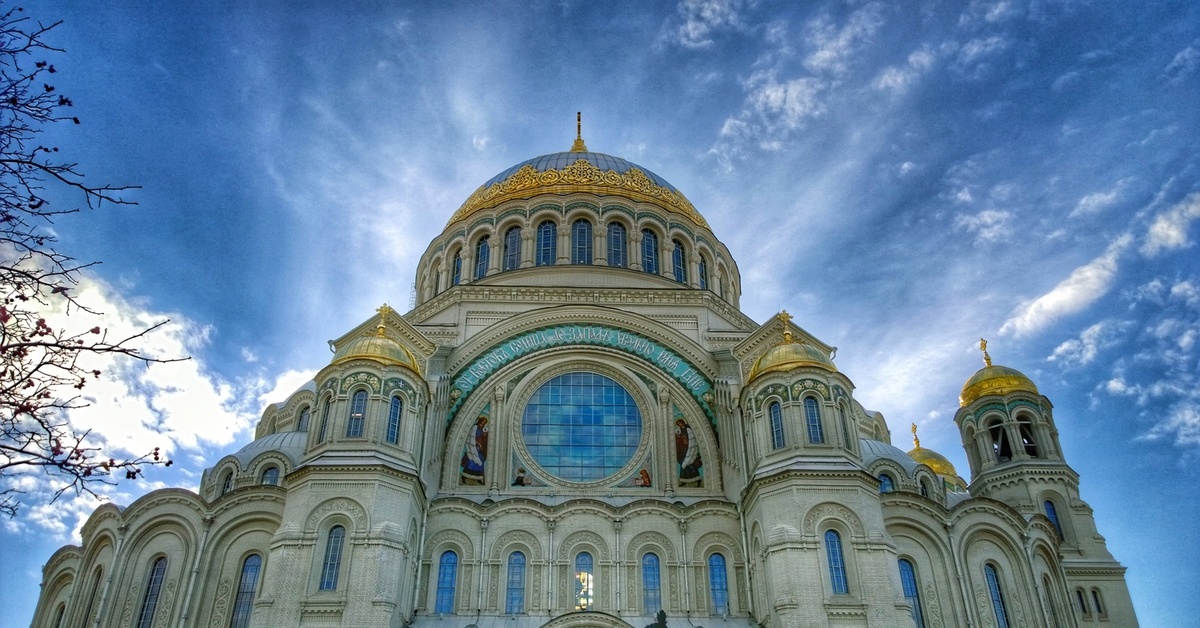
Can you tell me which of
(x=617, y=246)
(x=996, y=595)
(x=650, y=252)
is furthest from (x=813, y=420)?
(x=617, y=246)

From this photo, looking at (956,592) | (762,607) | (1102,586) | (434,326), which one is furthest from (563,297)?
(1102,586)

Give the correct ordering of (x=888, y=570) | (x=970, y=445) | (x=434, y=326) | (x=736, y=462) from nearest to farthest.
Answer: (x=888, y=570), (x=736, y=462), (x=434, y=326), (x=970, y=445)

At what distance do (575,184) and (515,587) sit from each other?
1649 centimetres

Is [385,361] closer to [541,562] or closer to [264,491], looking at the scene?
[264,491]

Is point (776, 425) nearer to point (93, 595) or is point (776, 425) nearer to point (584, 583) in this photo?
point (584, 583)

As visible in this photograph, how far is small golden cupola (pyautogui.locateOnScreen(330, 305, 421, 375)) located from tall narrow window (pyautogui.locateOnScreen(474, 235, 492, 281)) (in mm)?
8381

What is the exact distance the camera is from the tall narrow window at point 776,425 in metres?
22.2

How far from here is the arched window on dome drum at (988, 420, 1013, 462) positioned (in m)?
29.2

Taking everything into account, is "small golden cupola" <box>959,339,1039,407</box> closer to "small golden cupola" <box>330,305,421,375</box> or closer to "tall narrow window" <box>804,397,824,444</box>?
"tall narrow window" <box>804,397,824,444</box>

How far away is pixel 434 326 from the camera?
90.3ft

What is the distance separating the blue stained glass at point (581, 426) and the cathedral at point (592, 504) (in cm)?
7

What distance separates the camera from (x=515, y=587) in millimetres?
22016

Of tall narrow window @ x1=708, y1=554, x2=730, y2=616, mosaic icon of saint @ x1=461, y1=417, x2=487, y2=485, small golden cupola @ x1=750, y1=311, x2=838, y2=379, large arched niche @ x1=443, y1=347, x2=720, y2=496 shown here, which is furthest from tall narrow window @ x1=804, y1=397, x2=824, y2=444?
mosaic icon of saint @ x1=461, y1=417, x2=487, y2=485

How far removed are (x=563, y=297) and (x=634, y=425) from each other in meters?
5.16
